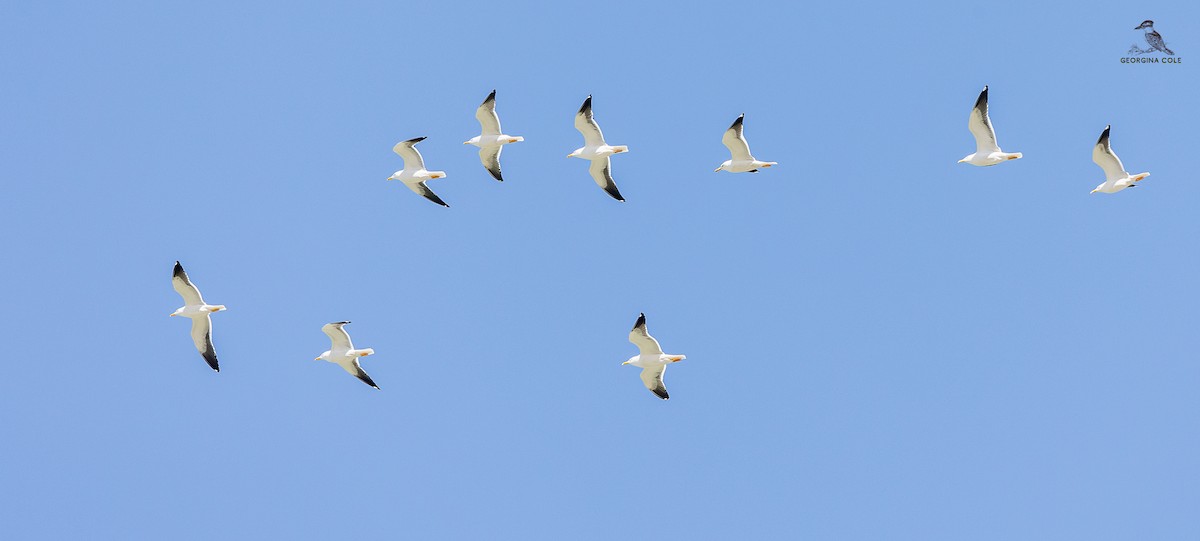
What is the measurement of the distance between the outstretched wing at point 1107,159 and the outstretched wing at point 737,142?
7.85 metres

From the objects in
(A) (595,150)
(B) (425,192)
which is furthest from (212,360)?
(A) (595,150)

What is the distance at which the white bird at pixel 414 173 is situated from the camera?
3812 cm

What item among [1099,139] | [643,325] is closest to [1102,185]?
[1099,139]

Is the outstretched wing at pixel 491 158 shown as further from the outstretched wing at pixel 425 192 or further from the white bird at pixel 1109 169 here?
the white bird at pixel 1109 169

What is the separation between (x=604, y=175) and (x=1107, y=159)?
11.7 m

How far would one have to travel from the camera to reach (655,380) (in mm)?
36625

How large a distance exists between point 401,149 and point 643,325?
7.73 meters

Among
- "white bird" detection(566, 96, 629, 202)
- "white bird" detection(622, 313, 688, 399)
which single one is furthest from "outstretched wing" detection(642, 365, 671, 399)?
"white bird" detection(566, 96, 629, 202)

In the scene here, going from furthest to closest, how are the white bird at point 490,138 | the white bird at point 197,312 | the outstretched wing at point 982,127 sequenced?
the white bird at point 197,312, the white bird at point 490,138, the outstretched wing at point 982,127

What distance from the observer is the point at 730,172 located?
36.4 meters

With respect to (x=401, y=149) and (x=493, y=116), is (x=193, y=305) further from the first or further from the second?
(x=493, y=116)

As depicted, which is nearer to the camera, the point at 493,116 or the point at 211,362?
the point at 493,116

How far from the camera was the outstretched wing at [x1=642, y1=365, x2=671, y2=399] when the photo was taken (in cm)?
3638

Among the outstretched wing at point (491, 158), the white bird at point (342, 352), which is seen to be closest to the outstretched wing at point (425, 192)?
the outstretched wing at point (491, 158)
